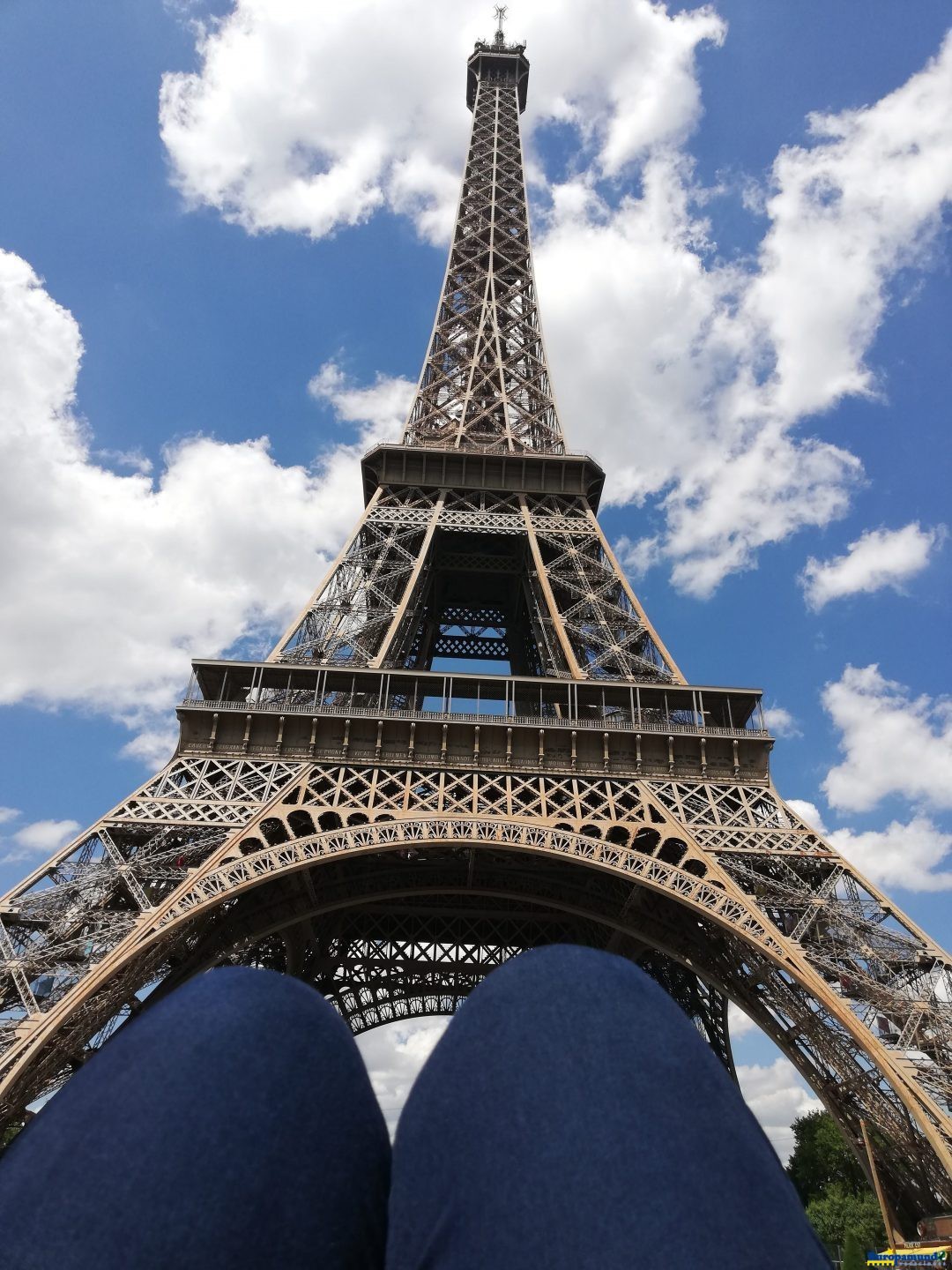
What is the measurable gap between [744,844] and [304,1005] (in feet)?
57.4

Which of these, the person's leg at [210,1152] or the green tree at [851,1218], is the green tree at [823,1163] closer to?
the green tree at [851,1218]

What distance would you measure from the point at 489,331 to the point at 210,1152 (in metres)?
36.7

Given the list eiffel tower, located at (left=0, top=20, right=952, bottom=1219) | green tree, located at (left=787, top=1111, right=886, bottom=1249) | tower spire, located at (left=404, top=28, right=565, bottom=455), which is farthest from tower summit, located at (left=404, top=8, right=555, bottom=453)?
green tree, located at (left=787, top=1111, right=886, bottom=1249)

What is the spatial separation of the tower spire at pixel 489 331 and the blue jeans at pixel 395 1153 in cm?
2894

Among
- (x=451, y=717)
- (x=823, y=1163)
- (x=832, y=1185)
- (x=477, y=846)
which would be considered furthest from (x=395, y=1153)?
(x=823, y=1163)

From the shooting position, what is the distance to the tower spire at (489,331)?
32.1m

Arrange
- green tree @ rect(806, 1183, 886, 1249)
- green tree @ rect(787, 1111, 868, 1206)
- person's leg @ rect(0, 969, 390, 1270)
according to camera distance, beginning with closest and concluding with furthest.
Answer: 1. person's leg @ rect(0, 969, 390, 1270)
2. green tree @ rect(806, 1183, 886, 1249)
3. green tree @ rect(787, 1111, 868, 1206)

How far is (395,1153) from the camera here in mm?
1744

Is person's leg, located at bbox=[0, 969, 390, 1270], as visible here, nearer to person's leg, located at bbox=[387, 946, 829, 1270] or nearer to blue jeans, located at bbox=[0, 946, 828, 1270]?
blue jeans, located at bbox=[0, 946, 828, 1270]

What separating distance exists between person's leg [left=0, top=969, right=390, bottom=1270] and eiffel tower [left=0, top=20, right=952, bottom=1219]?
14.5 meters

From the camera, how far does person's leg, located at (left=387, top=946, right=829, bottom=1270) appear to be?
1604mm

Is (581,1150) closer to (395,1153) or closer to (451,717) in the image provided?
(395,1153)

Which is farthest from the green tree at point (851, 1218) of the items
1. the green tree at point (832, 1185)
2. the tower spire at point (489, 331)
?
the tower spire at point (489, 331)

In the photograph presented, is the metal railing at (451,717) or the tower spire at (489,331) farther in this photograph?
Answer: the tower spire at (489,331)
